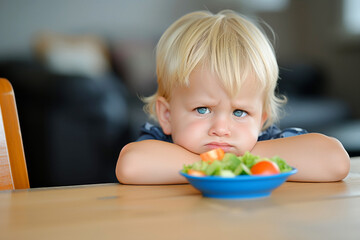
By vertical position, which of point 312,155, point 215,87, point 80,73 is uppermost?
point 215,87

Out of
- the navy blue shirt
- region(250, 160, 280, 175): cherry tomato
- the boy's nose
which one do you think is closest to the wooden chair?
the navy blue shirt

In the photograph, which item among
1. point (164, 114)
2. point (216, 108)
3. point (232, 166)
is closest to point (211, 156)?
point (232, 166)

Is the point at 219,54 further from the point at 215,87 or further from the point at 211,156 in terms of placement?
the point at 211,156

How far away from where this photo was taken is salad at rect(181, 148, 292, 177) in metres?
0.76

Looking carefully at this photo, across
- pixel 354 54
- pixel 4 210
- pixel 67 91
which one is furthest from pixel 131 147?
pixel 354 54

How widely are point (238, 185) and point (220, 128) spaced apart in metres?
0.35

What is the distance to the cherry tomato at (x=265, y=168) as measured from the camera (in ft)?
2.50

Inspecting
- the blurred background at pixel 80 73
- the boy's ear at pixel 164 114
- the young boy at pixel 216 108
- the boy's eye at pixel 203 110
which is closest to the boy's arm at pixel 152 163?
the young boy at pixel 216 108

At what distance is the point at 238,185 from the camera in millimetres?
736

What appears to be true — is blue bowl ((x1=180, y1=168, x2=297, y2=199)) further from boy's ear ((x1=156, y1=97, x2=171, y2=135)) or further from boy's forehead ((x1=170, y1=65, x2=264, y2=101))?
boy's ear ((x1=156, y1=97, x2=171, y2=135))

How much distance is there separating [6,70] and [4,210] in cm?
218

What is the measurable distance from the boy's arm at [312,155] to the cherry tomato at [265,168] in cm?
24

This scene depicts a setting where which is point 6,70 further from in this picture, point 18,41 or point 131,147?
point 131,147

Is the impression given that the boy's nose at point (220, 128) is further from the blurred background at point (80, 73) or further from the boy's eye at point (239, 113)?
the blurred background at point (80, 73)
